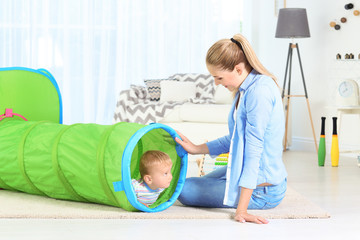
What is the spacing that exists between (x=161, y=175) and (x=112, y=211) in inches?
10.3

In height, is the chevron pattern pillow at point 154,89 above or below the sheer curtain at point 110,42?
below

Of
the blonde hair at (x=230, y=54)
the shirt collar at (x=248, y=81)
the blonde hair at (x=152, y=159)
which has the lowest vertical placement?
the blonde hair at (x=152, y=159)

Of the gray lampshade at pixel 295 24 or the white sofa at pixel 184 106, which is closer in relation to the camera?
the white sofa at pixel 184 106

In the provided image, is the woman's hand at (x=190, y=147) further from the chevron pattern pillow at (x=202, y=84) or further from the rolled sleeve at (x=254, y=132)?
the chevron pattern pillow at (x=202, y=84)

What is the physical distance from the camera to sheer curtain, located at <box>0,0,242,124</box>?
21.6ft

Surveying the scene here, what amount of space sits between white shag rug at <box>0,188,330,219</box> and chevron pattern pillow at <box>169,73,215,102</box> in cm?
295

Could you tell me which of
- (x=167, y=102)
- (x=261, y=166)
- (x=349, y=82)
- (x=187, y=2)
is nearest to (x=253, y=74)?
(x=261, y=166)

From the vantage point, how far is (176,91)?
18.6ft

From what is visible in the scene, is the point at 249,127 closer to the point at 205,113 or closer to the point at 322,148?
the point at 322,148

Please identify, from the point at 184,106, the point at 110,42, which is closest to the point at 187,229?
the point at 184,106

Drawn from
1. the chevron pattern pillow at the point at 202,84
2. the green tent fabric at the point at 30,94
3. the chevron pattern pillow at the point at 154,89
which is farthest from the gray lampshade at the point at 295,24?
the green tent fabric at the point at 30,94

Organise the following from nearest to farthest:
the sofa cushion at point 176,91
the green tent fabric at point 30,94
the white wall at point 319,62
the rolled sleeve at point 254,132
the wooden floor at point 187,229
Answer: the wooden floor at point 187,229 < the rolled sleeve at point 254,132 < the green tent fabric at point 30,94 < the white wall at point 319,62 < the sofa cushion at point 176,91

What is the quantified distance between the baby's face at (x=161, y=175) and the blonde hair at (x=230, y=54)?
49cm

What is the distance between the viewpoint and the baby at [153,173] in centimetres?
253
